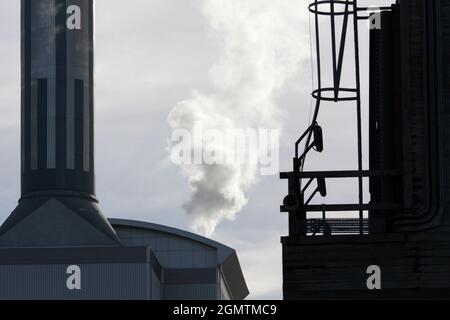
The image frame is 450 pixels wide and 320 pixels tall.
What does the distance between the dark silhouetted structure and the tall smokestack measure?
285 feet

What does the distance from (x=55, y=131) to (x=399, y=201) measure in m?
91.4

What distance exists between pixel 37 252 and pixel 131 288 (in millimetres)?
7885

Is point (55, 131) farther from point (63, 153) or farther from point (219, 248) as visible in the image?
point (219, 248)

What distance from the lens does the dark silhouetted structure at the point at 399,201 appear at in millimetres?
39125

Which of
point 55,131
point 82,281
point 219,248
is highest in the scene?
point 55,131

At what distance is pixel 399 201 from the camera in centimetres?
4019

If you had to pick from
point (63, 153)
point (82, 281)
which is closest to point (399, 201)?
point (82, 281)

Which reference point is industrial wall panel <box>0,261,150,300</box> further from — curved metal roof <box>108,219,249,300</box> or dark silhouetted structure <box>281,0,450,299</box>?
dark silhouetted structure <box>281,0,450,299</box>

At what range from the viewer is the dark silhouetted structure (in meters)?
39.1

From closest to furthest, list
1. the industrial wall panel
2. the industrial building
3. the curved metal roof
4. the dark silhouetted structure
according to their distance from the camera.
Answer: the dark silhouetted structure → the industrial wall panel → the industrial building → the curved metal roof

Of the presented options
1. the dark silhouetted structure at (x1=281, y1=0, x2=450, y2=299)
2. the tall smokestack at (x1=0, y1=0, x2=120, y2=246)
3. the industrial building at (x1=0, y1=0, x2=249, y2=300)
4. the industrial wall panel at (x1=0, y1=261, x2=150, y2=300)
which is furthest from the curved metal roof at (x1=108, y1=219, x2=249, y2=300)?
the dark silhouetted structure at (x1=281, y1=0, x2=450, y2=299)

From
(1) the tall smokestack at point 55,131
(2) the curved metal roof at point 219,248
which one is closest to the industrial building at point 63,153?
(1) the tall smokestack at point 55,131

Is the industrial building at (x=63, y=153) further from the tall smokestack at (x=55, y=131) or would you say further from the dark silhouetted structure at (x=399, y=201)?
the dark silhouetted structure at (x=399, y=201)
